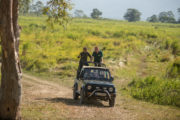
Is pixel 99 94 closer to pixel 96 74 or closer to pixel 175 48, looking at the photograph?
pixel 96 74

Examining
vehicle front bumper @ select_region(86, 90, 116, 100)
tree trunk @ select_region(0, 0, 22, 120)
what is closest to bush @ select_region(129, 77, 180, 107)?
vehicle front bumper @ select_region(86, 90, 116, 100)

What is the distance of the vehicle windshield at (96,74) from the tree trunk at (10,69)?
15.1 ft

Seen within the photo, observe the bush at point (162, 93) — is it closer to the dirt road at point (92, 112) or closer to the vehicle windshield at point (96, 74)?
the dirt road at point (92, 112)

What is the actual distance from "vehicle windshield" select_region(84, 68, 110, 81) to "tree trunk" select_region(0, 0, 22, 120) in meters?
4.60

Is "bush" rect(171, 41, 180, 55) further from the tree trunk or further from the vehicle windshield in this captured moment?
the tree trunk

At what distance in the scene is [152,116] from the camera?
9.55 meters

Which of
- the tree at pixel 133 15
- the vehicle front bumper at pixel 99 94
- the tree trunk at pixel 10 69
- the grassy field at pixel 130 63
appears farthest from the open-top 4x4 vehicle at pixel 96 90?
the tree at pixel 133 15

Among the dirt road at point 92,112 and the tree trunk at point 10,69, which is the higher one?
the tree trunk at point 10,69

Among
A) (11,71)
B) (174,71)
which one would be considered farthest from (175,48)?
(11,71)

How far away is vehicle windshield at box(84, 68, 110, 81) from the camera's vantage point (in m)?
11.1

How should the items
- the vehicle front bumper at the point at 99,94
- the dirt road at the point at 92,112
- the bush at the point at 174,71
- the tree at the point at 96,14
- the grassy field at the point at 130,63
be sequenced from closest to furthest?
the dirt road at the point at 92,112, the vehicle front bumper at the point at 99,94, the grassy field at the point at 130,63, the bush at the point at 174,71, the tree at the point at 96,14

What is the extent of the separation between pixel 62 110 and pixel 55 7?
339 cm

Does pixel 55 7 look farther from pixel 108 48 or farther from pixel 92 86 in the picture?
pixel 108 48

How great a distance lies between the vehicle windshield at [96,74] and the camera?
11117 millimetres
